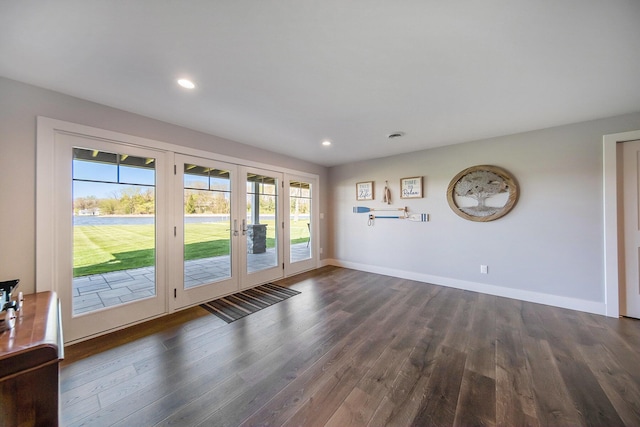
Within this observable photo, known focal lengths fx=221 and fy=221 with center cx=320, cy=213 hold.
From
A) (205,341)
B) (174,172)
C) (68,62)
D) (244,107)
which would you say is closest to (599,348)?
(205,341)

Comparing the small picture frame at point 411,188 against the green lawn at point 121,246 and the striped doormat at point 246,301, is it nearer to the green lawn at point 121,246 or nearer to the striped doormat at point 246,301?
the striped doormat at point 246,301

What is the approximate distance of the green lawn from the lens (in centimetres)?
225

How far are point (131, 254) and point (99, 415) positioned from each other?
1.63 m

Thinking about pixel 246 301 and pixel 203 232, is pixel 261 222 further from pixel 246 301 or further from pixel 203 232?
pixel 246 301

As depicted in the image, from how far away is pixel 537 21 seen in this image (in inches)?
53.5

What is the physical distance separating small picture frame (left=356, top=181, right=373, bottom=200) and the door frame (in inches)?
121

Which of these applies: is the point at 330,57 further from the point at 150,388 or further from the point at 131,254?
the point at 131,254

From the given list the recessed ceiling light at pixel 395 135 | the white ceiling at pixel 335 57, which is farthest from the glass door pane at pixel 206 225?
the recessed ceiling light at pixel 395 135

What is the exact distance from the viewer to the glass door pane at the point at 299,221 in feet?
14.6

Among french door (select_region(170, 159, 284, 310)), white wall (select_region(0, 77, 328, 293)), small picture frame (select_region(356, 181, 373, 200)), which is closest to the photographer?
white wall (select_region(0, 77, 328, 293))

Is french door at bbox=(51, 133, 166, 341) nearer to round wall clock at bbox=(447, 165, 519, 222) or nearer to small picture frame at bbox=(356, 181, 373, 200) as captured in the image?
small picture frame at bbox=(356, 181, 373, 200)

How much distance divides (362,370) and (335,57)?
2438 mm

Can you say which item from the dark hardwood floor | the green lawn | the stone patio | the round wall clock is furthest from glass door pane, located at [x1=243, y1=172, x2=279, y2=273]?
the round wall clock

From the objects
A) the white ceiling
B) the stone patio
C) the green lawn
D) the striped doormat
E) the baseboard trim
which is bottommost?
the striped doormat
